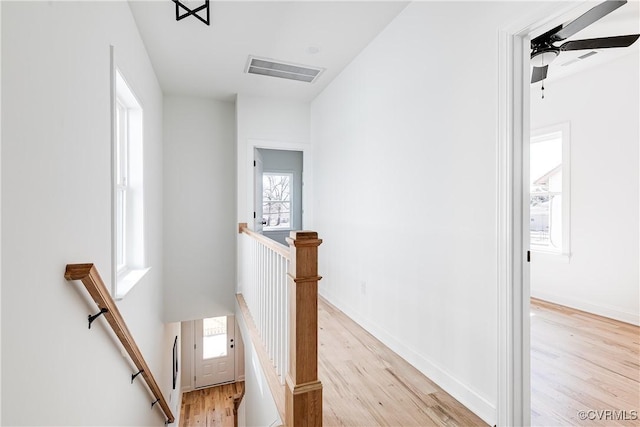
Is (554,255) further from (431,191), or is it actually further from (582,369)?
(431,191)

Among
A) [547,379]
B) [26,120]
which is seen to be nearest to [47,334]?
[26,120]

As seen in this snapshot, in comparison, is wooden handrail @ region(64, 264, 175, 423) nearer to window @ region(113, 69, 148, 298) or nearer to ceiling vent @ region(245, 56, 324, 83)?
window @ region(113, 69, 148, 298)

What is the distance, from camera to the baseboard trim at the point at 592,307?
3.37 meters

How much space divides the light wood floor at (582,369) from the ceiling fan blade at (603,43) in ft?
8.18

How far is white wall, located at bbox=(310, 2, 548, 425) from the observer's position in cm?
178

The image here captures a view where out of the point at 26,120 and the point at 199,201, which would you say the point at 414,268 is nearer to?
the point at 26,120

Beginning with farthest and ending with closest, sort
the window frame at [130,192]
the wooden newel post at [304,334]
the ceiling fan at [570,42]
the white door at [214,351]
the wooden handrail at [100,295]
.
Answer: the white door at [214,351] → the window frame at [130,192] → the ceiling fan at [570,42] → the wooden newel post at [304,334] → the wooden handrail at [100,295]

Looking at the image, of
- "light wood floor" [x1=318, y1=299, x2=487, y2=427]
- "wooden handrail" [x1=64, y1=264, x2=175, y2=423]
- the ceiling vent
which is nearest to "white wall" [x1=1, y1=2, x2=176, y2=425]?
"wooden handrail" [x1=64, y1=264, x2=175, y2=423]

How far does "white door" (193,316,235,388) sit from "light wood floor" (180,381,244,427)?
0.59ft

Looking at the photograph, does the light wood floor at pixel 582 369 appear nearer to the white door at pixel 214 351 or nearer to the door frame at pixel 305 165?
the door frame at pixel 305 165

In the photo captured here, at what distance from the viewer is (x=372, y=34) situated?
111 inches

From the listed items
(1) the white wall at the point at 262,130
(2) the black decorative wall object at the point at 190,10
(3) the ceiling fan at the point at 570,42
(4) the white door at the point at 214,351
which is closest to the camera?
(3) the ceiling fan at the point at 570,42

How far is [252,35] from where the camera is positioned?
2.83 m
